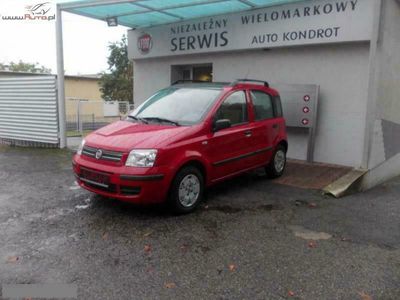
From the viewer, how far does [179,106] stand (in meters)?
→ 5.82

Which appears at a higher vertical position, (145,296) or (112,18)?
(112,18)

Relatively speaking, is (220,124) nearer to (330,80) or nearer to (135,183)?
(135,183)

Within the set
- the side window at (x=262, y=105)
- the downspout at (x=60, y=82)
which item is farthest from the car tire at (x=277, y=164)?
the downspout at (x=60, y=82)

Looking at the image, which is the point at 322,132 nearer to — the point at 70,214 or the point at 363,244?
the point at 363,244

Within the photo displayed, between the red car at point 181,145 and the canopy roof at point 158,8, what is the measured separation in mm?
2734

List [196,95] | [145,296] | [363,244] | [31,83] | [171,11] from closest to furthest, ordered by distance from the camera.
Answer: [145,296], [363,244], [196,95], [171,11], [31,83]

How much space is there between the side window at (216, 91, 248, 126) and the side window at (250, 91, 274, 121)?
0.32 metres

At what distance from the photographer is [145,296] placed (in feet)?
10.5

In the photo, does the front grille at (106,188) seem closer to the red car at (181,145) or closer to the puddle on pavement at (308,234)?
the red car at (181,145)

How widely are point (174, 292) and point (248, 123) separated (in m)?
3.58

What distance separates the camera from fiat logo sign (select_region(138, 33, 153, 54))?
10.8 metres

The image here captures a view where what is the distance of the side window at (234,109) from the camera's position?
5734 mm

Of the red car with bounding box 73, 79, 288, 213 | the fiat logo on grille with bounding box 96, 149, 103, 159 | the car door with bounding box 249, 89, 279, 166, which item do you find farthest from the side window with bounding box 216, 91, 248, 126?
the fiat logo on grille with bounding box 96, 149, 103, 159

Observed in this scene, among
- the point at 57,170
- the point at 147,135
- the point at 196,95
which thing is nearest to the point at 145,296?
the point at 147,135
